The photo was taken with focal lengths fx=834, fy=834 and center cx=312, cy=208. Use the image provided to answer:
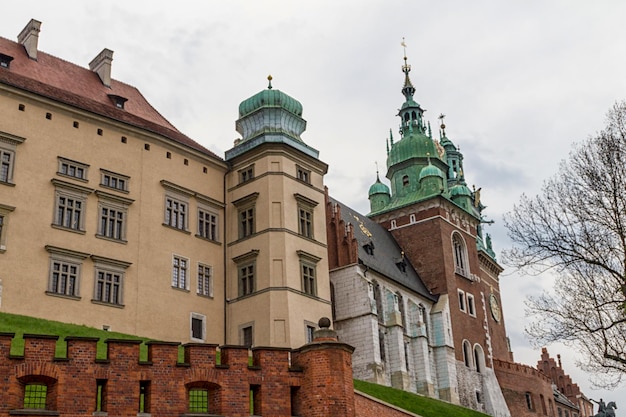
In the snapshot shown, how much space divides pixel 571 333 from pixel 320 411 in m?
7.54

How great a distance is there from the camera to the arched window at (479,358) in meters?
57.3

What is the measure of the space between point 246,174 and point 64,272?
11919mm

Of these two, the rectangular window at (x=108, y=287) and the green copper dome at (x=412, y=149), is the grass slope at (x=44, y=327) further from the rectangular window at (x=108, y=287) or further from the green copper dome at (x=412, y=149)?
the green copper dome at (x=412, y=149)

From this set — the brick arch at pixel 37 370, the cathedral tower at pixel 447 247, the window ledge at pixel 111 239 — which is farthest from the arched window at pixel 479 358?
the brick arch at pixel 37 370

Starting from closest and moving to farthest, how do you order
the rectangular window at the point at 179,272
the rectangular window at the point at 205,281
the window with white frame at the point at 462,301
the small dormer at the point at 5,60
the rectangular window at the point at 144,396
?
the rectangular window at the point at 144,396 < the small dormer at the point at 5,60 < the rectangular window at the point at 179,272 < the rectangular window at the point at 205,281 < the window with white frame at the point at 462,301

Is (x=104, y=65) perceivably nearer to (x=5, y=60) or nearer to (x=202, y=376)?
(x=5, y=60)

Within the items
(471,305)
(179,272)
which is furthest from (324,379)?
(471,305)

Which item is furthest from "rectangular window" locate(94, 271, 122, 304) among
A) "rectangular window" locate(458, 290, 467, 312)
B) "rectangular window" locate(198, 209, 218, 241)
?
"rectangular window" locate(458, 290, 467, 312)

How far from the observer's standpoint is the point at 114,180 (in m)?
37.6

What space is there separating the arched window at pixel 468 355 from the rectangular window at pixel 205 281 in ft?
73.3

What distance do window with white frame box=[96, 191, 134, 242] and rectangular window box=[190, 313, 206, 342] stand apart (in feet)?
16.5

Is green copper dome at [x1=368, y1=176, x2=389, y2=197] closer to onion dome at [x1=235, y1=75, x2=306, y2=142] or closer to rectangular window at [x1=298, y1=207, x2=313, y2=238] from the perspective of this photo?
onion dome at [x1=235, y1=75, x2=306, y2=142]

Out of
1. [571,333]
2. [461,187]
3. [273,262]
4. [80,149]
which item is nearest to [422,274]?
[461,187]

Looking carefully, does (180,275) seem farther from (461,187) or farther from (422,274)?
(461,187)
